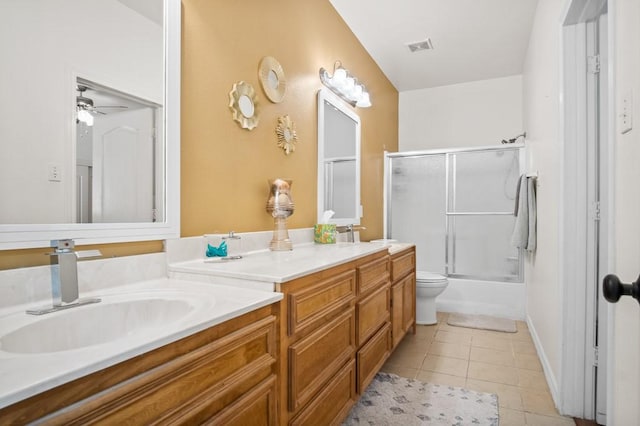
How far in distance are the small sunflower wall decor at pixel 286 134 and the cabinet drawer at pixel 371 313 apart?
99cm

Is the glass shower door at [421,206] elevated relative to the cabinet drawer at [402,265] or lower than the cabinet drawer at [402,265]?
elevated

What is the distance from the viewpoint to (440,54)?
3500mm

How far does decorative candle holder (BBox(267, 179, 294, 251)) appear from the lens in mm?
1905

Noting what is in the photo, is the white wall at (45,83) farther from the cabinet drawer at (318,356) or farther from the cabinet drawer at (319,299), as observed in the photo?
the cabinet drawer at (318,356)

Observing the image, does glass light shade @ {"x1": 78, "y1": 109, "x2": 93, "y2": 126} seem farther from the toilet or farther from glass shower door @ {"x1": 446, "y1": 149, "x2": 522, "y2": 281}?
glass shower door @ {"x1": 446, "y1": 149, "x2": 522, "y2": 281}

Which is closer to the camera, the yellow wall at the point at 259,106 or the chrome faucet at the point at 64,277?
the chrome faucet at the point at 64,277

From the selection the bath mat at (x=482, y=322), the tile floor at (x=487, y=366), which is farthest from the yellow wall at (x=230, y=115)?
the bath mat at (x=482, y=322)

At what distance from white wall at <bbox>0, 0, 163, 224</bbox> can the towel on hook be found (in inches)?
111

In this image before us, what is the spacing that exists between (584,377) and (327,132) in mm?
2080

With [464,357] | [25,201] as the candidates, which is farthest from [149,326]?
[464,357]

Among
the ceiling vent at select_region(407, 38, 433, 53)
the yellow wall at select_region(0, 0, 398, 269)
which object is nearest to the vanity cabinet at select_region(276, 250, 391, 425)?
the yellow wall at select_region(0, 0, 398, 269)

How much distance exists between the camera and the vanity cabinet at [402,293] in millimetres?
2350

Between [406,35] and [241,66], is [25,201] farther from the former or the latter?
[406,35]

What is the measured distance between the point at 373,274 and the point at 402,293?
70 centimetres
